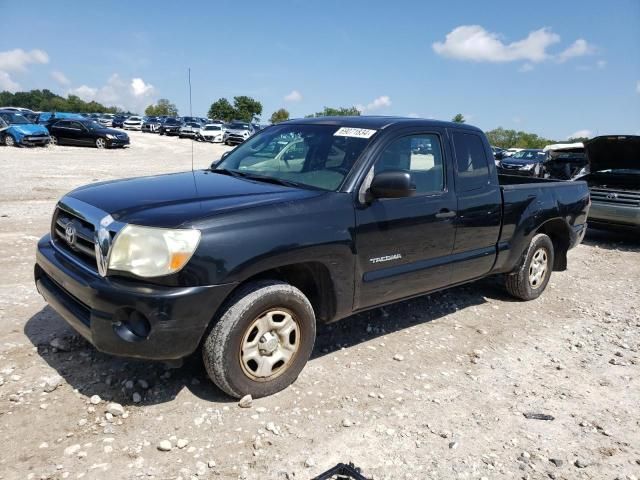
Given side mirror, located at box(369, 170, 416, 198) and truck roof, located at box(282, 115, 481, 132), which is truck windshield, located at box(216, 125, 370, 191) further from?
side mirror, located at box(369, 170, 416, 198)

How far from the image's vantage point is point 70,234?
319 cm

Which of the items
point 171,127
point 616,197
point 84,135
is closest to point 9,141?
point 84,135

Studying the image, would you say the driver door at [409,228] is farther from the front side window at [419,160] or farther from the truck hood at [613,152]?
the truck hood at [613,152]

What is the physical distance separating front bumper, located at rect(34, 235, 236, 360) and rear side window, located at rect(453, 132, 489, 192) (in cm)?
242

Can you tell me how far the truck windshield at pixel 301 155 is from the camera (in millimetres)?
3646

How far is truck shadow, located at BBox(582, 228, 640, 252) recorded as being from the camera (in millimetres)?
8752

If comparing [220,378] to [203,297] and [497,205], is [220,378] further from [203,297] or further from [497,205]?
[497,205]

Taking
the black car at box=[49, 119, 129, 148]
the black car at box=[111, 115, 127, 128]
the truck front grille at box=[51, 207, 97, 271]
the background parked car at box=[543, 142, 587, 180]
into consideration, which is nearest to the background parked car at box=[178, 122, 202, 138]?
the black car at box=[111, 115, 127, 128]

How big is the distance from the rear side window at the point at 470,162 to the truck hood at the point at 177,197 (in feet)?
5.15

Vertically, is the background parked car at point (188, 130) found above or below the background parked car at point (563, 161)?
above

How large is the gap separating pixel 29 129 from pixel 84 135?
2975 mm

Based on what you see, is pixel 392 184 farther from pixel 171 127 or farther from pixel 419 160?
pixel 171 127

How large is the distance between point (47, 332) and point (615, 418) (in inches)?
164

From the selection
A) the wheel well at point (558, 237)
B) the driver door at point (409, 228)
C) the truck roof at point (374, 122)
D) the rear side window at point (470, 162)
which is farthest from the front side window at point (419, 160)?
the wheel well at point (558, 237)
